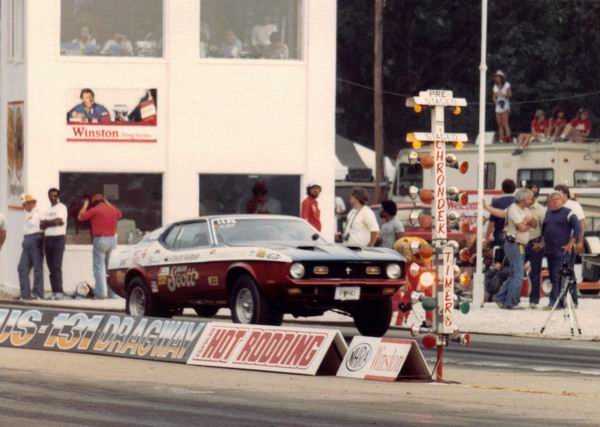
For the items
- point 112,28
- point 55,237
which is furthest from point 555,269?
point 112,28

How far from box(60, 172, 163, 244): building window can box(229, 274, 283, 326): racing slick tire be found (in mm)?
10947

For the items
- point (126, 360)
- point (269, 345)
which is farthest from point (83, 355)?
point (269, 345)

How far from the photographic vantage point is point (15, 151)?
33.8 m

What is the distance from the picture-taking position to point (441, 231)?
706 inches

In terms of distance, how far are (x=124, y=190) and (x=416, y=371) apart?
1659 cm

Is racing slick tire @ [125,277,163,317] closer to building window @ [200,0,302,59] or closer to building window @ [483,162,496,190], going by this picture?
building window @ [200,0,302,59]

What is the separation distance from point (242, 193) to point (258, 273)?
12056 millimetres

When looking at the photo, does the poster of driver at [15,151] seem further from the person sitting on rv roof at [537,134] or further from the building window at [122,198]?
the person sitting on rv roof at [537,134]

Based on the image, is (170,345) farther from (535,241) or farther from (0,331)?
(535,241)

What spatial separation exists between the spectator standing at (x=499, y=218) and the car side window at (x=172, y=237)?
692 cm

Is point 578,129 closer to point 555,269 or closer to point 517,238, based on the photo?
point 517,238

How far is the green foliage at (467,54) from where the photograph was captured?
65250mm

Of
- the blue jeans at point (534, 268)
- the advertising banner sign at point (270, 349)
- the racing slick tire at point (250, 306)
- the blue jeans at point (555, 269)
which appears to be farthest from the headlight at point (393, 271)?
the blue jeans at point (534, 268)

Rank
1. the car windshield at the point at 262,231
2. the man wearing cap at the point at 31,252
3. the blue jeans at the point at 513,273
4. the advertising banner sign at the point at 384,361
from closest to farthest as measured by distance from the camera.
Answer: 1. the advertising banner sign at the point at 384,361
2. the car windshield at the point at 262,231
3. the blue jeans at the point at 513,273
4. the man wearing cap at the point at 31,252
